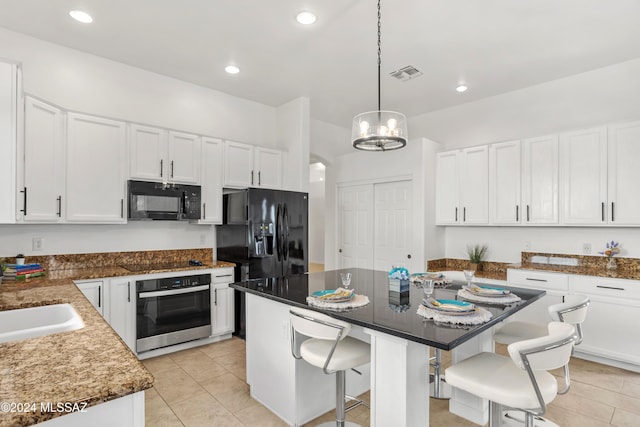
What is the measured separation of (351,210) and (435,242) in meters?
1.48

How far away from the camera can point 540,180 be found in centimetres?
394

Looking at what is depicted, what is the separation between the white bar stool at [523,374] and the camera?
56.4 inches

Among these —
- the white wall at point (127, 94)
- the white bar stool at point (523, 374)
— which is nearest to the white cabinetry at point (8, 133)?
the white wall at point (127, 94)

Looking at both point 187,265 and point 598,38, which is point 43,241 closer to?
point 187,265

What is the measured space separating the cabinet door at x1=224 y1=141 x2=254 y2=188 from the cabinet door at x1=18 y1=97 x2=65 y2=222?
1634mm

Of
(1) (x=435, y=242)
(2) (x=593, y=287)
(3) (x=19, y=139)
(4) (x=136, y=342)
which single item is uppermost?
(3) (x=19, y=139)

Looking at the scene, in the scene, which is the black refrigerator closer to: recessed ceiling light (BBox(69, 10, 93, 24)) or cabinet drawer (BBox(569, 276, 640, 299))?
recessed ceiling light (BBox(69, 10, 93, 24))

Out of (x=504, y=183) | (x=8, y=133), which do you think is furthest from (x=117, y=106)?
(x=504, y=183)

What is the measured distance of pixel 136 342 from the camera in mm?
3303

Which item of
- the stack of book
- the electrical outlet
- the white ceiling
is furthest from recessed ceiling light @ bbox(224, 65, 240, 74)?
the stack of book

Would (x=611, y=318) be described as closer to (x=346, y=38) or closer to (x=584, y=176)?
(x=584, y=176)

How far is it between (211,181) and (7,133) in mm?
2211

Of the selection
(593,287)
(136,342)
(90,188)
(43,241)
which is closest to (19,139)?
(90,188)

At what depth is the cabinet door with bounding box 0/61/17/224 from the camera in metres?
1.91
